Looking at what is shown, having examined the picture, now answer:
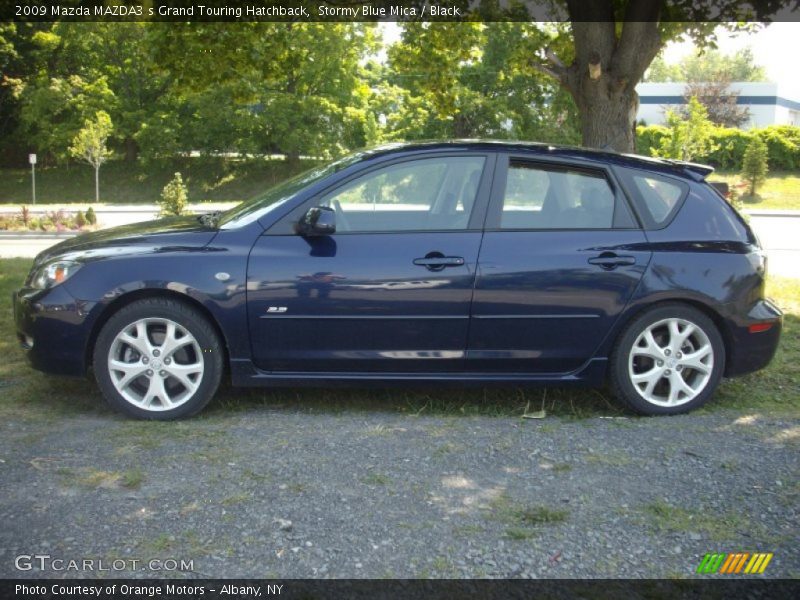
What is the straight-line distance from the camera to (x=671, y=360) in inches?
197

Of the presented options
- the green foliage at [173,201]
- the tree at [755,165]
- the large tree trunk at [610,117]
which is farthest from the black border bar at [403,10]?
the tree at [755,165]

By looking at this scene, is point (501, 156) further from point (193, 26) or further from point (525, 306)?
point (193, 26)

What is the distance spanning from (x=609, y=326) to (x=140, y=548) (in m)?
3.03

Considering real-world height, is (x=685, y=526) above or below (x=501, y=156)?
below

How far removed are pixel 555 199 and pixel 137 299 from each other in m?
2.64

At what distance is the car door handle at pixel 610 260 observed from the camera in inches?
193

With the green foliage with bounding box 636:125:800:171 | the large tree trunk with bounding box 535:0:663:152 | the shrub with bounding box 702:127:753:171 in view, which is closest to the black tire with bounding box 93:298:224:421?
the large tree trunk with bounding box 535:0:663:152

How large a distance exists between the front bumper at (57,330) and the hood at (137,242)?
0.29m

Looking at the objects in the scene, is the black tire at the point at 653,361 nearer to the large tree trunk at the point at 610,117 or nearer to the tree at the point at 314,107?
the large tree trunk at the point at 610,117

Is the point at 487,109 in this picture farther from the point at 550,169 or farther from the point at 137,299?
the point at 137,299

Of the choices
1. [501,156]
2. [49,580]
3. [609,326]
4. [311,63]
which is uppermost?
[311,63]

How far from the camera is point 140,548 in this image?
3129 mm

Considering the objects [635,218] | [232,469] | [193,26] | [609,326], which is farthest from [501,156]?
[193,26]

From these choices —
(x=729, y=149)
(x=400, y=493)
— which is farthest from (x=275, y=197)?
(x=729, y=149)
